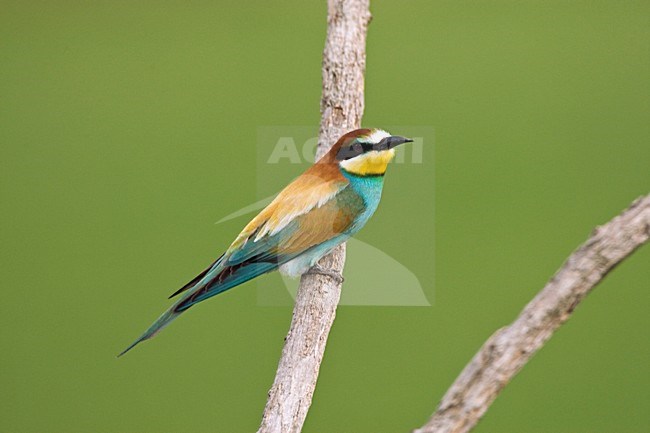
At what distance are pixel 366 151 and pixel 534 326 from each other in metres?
0.50

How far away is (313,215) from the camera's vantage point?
1.45 m

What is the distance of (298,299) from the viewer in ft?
5.12

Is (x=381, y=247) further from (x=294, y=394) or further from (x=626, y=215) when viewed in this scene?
(x=626, y=215)

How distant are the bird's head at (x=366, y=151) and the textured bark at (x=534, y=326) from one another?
0.42 meters

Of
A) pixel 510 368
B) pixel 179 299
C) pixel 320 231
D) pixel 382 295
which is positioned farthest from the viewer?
pixel 382 295

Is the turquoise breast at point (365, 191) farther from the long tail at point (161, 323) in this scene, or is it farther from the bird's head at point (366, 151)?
the long tail at point (161, 323)

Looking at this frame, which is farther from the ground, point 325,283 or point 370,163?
point 370,163

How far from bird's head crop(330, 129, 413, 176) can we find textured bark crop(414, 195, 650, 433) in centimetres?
42

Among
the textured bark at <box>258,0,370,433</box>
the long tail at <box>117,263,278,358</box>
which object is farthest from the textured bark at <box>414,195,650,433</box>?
the long tail at <box>117,263,278,358</box>

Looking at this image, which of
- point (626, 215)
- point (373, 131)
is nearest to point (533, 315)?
point (626, 215)

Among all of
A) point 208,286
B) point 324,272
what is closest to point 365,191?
point 324,272

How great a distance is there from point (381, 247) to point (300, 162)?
25cm

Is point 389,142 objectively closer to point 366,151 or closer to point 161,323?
point 366,151

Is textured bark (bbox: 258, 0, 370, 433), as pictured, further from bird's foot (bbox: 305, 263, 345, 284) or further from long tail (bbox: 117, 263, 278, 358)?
long tail (bbox: 117, 263, 278, 358)
